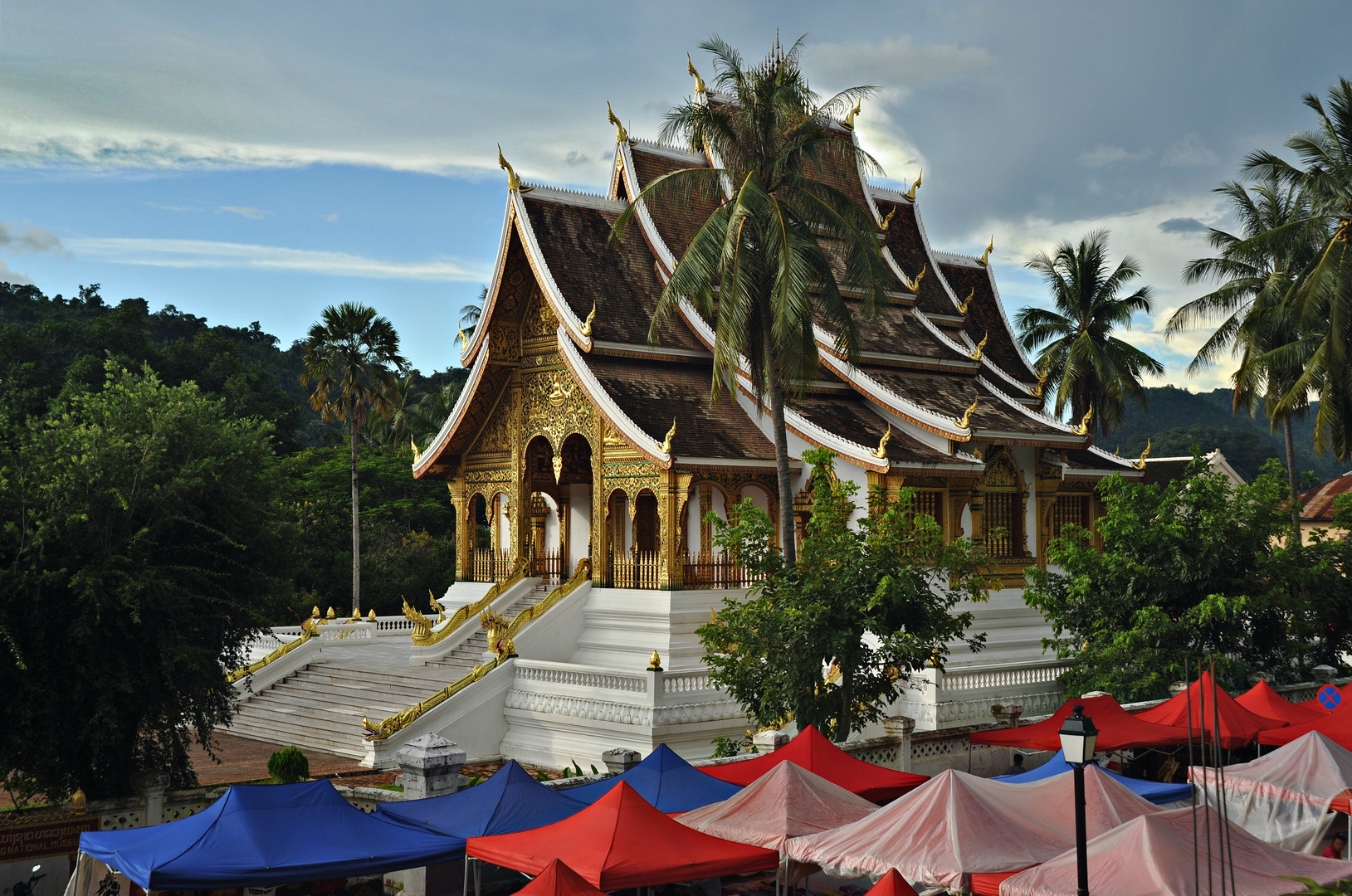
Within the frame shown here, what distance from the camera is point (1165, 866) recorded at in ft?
25.9

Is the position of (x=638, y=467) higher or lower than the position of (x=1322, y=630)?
higher

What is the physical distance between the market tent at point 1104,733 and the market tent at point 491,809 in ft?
18.4

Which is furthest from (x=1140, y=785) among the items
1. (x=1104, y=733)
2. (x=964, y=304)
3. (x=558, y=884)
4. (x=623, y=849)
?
(x=964, y=304)

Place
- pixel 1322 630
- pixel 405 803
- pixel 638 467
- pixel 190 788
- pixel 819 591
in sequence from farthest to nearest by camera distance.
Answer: pixel 638 467 → pixel 1322 630 → pixel 819 591 → pixel 190 788 → pixel 405 803

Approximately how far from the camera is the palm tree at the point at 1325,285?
20594 millimetres

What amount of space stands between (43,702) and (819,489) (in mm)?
8138

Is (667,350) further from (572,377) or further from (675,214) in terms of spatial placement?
(675,214)

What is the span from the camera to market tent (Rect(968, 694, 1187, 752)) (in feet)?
43.4

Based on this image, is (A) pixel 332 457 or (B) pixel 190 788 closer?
(B) pixel 190 788

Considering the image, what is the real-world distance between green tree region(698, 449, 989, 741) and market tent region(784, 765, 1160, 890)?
360 cm

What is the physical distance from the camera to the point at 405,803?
1035 centimetres

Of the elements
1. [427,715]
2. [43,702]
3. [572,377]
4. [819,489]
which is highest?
[572,377]

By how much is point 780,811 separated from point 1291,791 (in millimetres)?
4777

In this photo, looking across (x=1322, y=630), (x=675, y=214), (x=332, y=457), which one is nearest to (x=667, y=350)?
(x=675, y=214)
